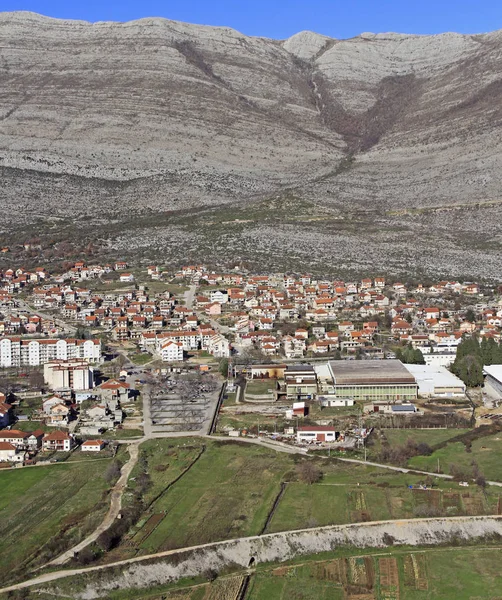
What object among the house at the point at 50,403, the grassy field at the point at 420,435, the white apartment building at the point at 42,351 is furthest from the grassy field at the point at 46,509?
the white apartment building at the point at 42,351

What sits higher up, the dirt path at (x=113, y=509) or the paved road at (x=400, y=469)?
the paved road at (x=400, y=469)

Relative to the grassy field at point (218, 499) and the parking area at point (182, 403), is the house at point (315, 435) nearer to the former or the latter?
the grassy field at point (218, 499)

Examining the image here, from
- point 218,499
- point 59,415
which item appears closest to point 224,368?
point 59,415

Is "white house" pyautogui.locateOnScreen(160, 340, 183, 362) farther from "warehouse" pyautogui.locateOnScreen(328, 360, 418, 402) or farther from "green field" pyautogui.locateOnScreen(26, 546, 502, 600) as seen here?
"green field" pyautogui.locateOnScreen(26, 546, 502, 600)

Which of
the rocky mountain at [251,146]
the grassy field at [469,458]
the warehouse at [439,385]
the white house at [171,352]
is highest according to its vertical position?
the rocky mountain at [251,146]

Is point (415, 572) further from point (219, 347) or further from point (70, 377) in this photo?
point (219, 347)

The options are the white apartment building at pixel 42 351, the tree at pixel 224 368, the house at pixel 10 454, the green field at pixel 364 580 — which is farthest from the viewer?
the white apartment building at pixel 42 351
